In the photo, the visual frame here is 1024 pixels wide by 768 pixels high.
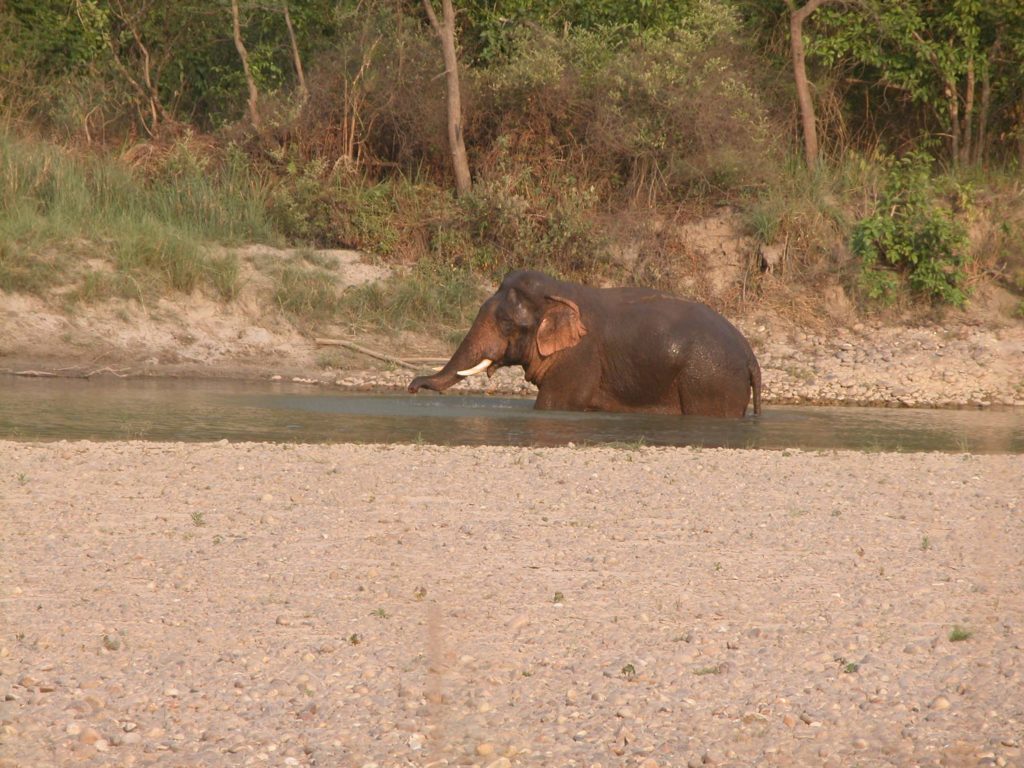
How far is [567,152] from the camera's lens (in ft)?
78.3

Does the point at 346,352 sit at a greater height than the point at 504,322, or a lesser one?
lesser

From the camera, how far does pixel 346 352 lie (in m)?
19.8

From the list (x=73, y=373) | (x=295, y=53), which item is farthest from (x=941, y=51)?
(x=73, y=373)

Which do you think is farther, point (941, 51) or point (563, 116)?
point (941, 51)

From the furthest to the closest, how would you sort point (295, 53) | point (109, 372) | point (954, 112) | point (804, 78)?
point (295, 53) → point (954, 112) → point (804, 78) → point (109, 372)

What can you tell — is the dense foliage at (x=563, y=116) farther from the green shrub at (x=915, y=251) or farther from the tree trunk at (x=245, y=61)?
the tree trunk at (x=245, y=61)

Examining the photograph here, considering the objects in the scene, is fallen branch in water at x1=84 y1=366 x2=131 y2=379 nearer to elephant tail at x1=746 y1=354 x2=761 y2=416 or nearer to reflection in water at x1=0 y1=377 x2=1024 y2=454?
reflection in water at x1=0 y1=377 x2=1024 y2=454

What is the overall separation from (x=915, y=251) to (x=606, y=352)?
7958mm

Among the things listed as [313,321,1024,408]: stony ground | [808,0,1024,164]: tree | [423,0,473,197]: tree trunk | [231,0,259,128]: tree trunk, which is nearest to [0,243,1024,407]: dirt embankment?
[313,321,1024,408]: stony ground

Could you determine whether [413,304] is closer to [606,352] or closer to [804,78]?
[606,352]

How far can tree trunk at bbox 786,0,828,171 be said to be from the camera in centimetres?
2352

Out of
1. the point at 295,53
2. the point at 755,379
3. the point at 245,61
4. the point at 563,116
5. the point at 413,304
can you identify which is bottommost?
the point at 755,379

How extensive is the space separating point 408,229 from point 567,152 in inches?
121

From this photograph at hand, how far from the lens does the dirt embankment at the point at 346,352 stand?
18.6 meters
